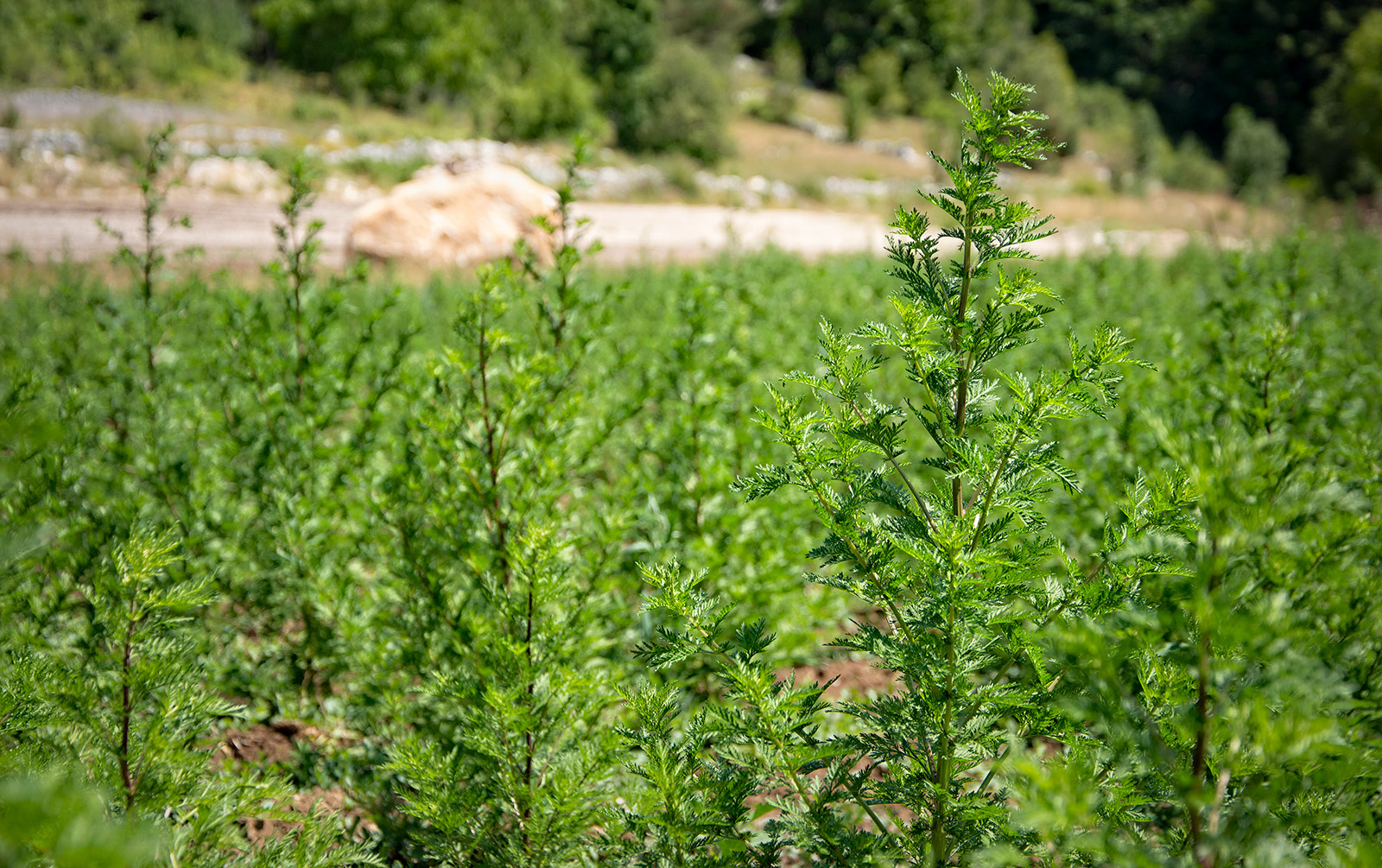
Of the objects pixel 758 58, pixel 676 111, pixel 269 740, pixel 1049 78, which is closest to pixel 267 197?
pixel 676 111

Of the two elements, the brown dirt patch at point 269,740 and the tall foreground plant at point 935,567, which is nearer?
the tall foreground plant at point 935,567

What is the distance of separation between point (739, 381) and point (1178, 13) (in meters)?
70.9

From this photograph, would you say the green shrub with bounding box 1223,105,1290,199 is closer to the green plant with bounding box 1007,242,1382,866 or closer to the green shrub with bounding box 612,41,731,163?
the green shrub with bounding box 612,41,731,163

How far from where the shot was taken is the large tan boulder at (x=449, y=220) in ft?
36.0

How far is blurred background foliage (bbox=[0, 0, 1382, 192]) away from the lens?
27.3m

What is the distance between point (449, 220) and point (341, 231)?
5400 mm

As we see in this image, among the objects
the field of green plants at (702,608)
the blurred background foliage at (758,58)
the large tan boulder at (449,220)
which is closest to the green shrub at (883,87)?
the blurred background foliage at (758,58)

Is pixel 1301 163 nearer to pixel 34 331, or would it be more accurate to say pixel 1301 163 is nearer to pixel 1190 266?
pixel 1190 266

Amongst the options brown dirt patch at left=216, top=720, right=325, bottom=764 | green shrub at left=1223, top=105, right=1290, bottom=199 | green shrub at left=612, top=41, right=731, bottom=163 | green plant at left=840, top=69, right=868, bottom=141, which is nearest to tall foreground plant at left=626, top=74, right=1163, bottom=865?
brown dirt patch at left=216, top=720, right=325, bottom=764

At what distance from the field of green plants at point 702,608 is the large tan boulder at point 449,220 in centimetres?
806

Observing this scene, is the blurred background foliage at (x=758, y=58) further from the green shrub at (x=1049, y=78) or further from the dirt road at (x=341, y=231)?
the dirt road at (x=341, y=231)

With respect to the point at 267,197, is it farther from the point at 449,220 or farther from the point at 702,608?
the point at 702,608

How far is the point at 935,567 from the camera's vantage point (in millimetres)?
1273

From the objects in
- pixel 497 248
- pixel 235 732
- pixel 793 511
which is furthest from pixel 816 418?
pixel 497 248
